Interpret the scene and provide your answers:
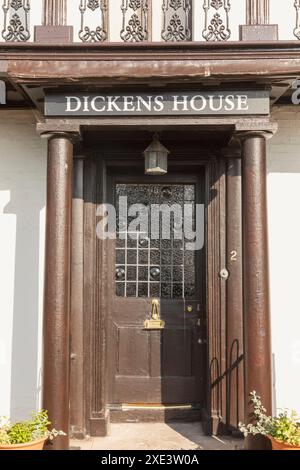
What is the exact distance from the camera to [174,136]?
6.32 metres

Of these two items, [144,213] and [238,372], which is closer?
[238,372]

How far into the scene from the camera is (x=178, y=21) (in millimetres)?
5809

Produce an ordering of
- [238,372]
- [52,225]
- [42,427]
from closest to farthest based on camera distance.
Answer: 1. [42,427]
2. [52,225]
3. [238,372]

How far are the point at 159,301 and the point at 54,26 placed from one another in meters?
3.47

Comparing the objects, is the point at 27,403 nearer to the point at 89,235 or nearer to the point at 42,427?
the point at 42,427

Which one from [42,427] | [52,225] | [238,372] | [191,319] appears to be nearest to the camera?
[42,427]

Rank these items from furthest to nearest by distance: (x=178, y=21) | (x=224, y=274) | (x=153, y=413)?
(x=153, y=413)
(x=224, y=274)
(x=178, y=21)

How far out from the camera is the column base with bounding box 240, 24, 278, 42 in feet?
18.2

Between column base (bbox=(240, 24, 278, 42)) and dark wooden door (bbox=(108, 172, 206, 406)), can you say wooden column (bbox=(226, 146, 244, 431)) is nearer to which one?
dark wooden door (bbox=(108, 172, 206, 406))

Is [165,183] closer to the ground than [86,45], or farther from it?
closer to the ground

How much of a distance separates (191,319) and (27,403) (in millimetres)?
2247

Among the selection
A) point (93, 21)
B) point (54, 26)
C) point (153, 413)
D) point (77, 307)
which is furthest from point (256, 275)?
point (54, 26)

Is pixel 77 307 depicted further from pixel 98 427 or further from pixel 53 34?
pixel 53 34

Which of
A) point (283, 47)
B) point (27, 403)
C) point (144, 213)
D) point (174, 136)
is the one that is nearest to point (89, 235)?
point (144, 213)
